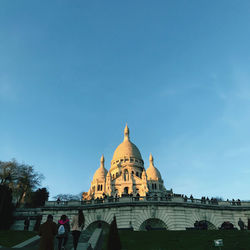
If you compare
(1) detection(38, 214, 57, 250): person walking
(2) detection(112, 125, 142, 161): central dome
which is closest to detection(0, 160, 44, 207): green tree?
(1) detection(38, 214, 57, 250): person walking

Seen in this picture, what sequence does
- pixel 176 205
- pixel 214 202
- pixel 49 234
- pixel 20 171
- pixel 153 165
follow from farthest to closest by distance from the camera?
1. pixel 153 165
2. pixel 20 171
3. pixel 214 202
4. pixel 176 205
5. pixel 49 234

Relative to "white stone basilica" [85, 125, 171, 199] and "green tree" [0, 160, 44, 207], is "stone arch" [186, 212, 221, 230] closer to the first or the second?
"green tree" [0, 160, 44, 207]

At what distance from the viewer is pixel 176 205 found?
30.3 meters

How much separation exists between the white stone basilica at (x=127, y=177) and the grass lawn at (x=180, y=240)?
61.6 meters

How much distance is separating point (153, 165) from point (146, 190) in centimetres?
2480

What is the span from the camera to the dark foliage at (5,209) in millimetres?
35000

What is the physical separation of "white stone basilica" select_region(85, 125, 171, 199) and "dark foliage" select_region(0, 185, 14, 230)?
5015 cm

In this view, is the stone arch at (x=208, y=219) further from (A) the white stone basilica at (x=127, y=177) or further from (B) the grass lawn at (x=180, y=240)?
(A) the white stone basilica at (x=127, y=177)

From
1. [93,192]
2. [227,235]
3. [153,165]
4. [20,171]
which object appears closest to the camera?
[227,235]

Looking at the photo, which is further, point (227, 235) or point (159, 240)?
point (227, 235)

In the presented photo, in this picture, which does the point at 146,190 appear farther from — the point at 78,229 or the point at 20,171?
the point at 78,229

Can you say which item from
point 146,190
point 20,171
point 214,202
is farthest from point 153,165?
point 214,202

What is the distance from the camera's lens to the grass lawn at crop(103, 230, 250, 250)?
1747cm

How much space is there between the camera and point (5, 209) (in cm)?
3562
